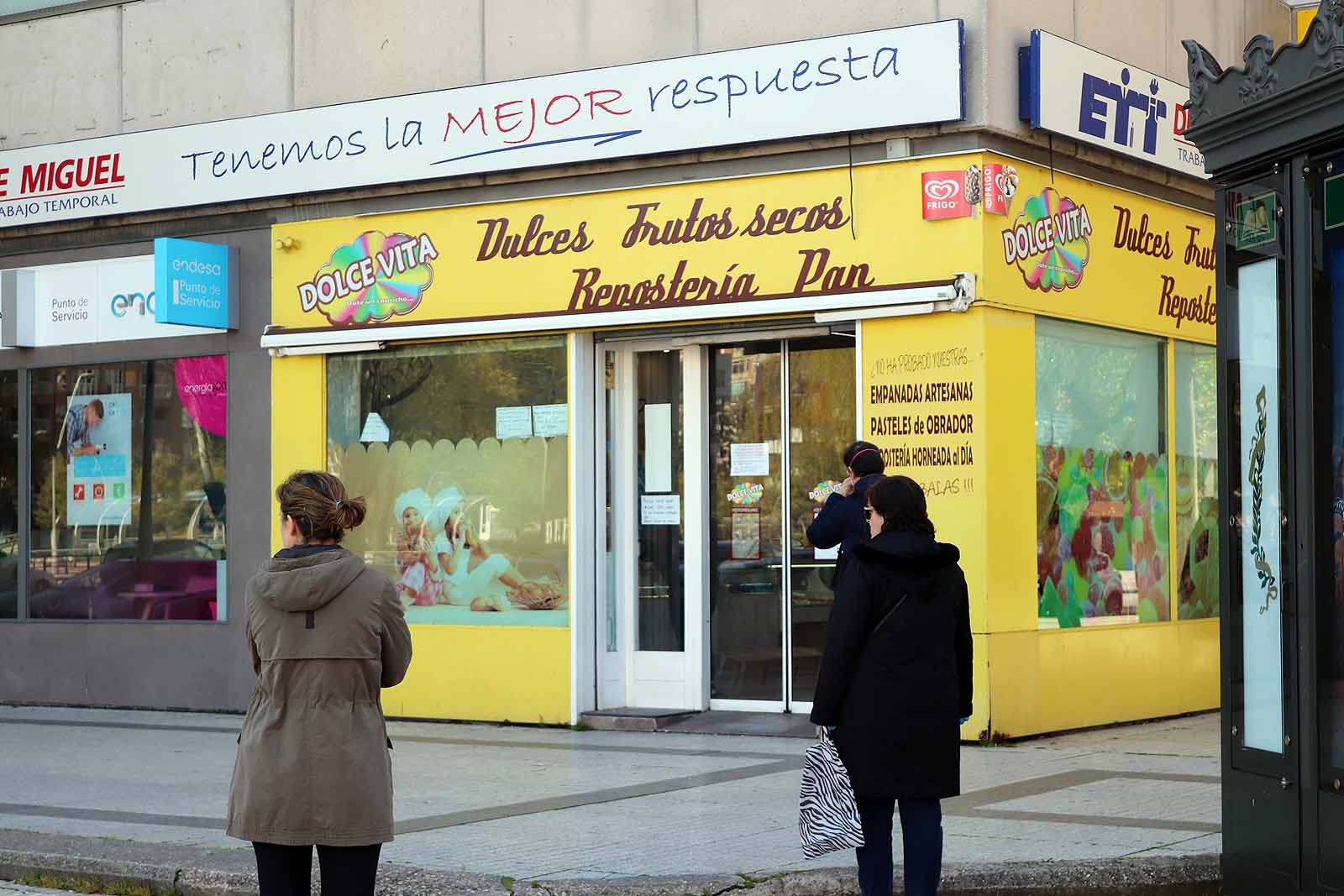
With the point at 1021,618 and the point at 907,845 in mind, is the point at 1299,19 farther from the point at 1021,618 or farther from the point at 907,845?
the point at 907,845

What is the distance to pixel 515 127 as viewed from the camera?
13.3 metres

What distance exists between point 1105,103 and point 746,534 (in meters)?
4.03

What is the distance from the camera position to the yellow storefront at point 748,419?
1194cm

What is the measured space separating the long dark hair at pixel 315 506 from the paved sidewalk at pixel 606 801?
104 inches

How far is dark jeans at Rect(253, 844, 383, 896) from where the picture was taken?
507 centimetres

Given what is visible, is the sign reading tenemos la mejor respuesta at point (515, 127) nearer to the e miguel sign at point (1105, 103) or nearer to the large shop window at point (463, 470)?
the e miguel sign at point (1105, 103)

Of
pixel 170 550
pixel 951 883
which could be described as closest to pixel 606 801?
pixel 951 883

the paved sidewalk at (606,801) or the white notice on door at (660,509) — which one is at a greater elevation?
the white notice on door at (660,509)

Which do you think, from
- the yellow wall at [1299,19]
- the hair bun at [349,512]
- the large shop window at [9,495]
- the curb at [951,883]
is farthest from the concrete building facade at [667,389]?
the hair bun at [349,512]

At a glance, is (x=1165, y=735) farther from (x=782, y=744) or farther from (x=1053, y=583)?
(x=782, y=744)

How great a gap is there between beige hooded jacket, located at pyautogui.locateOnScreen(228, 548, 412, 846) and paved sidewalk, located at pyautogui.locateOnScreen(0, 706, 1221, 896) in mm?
2379

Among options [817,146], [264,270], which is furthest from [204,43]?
[817,146]

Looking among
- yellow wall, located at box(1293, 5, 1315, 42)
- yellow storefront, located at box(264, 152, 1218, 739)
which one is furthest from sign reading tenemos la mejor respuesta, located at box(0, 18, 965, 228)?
yellow wall, located at box(1293, 5, 1315, 42)

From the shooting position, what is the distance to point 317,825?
16.4 feet
